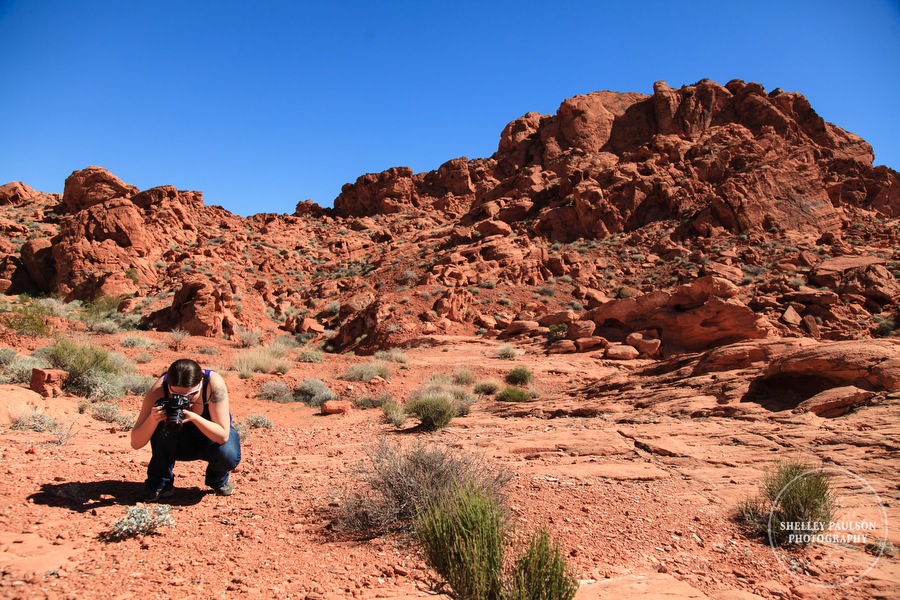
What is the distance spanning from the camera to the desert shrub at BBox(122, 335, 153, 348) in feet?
48.1

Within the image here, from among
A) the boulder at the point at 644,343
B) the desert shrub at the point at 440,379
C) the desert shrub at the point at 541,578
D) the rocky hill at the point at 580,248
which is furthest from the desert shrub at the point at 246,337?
the desert shrub at the point at 541,578

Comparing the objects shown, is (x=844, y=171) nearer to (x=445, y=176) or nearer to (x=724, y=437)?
(x=445, y=176)

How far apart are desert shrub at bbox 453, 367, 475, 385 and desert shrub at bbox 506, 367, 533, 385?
3.34 ft

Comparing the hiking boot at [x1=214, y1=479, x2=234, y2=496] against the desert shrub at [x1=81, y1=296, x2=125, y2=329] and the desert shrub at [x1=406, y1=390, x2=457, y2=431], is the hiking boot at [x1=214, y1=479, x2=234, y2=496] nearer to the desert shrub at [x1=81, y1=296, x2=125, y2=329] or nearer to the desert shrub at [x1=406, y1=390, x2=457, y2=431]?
the desert shrub at [x1=406, y1=390, x2=457, y2=431]

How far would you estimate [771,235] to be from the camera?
2736 cm

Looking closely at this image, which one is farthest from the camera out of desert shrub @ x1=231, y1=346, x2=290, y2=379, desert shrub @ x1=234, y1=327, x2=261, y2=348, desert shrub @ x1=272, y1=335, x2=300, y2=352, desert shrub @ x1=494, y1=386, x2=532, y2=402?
desert shrub @ x1=272, y1=335, x2=300, y2=352

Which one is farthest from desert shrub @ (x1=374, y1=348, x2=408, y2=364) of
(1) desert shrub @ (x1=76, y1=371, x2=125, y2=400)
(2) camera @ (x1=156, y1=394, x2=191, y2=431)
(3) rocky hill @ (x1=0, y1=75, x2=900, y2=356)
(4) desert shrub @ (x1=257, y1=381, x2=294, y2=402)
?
(2) camera @ (x1=156, y1=394, x2=191, y2=431)

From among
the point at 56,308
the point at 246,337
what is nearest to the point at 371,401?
the point at 246,337

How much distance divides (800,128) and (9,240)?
56746 mm

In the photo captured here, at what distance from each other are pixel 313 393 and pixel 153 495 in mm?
7212

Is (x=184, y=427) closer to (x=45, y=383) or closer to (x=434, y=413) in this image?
(x=434, y=413)

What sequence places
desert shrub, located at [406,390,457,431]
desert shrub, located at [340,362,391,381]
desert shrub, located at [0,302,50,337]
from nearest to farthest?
desert shrub, located at [406,390,457,431]
desert shrub, located at [0,302,50,337]
desert shrub, located at [340,362,391,381]

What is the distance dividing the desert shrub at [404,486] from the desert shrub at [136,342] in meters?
13.0

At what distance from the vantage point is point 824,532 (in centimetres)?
415
